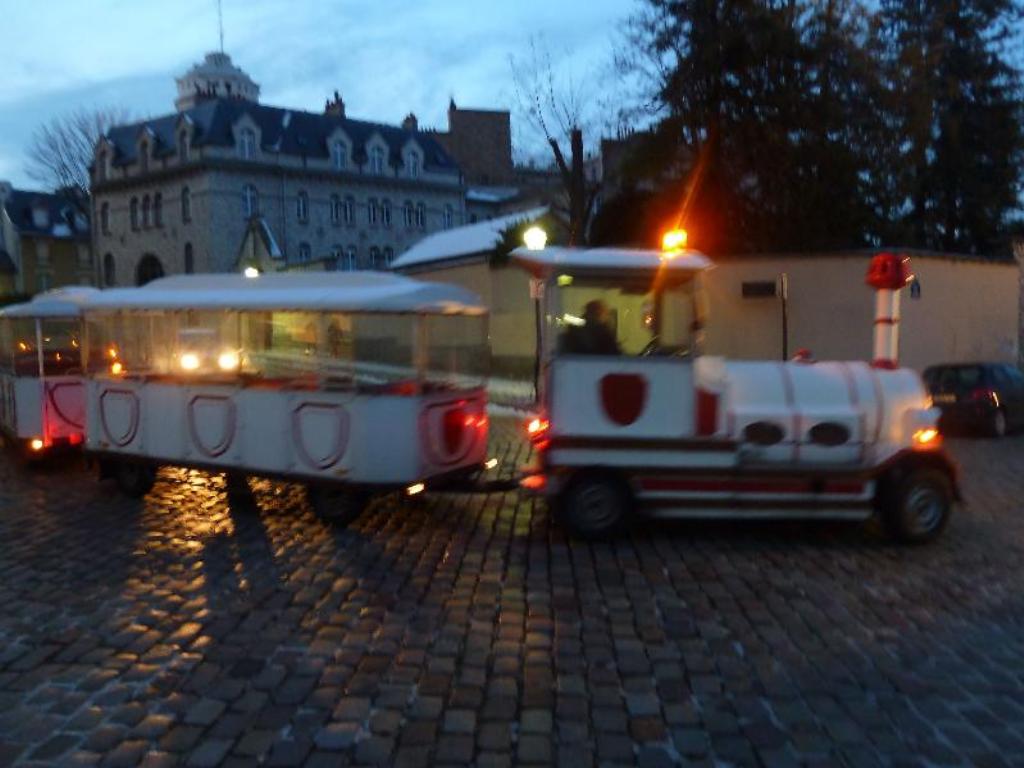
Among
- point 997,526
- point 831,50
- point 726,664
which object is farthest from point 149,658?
point 831,50

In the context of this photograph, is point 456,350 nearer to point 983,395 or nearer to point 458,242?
point 983,395

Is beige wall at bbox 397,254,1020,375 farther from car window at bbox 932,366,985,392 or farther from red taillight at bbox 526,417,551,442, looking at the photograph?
red taillight at bbox 526,417,551,442

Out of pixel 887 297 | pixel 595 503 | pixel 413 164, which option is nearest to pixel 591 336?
pixel 595 503

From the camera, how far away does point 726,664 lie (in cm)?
519

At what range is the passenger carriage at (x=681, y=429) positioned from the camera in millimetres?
7664

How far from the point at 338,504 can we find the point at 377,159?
51957 mm

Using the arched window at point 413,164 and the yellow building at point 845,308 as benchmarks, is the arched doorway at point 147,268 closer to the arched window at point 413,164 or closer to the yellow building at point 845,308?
the arched window at point 413,164

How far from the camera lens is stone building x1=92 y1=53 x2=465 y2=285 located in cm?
5203

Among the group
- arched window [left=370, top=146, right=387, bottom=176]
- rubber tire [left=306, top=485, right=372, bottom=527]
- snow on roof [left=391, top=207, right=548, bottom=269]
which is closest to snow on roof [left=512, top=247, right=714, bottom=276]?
rubber tire [left=306, top=485, right=372, bottom=527]

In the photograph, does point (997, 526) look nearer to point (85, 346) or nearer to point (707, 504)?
point (707, 504)

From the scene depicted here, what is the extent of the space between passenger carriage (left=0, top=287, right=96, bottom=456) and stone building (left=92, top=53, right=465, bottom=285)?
122ft

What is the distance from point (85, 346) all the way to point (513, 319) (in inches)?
528


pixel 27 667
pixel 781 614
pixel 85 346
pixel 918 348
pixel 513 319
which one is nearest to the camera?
pixel 27 667

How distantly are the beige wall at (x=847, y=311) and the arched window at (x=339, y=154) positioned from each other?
127 ft
